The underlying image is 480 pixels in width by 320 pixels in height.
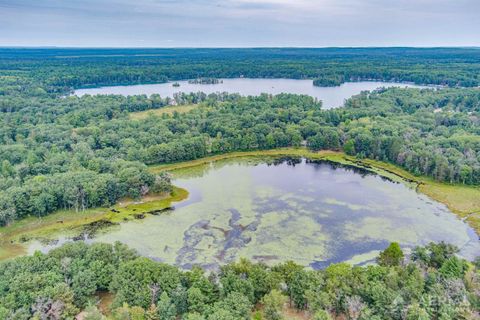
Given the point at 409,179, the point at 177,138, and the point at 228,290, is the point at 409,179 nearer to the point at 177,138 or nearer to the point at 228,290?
the point at 228,290

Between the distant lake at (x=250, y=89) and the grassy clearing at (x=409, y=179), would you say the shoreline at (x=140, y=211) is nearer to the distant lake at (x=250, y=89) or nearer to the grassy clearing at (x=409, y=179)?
the grassy clearing at (x=409, y=179)

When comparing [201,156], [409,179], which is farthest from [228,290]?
[201,156]

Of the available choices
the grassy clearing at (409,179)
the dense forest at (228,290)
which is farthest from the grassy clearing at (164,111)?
the dense forest at (228,290)

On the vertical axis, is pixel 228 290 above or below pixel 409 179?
above

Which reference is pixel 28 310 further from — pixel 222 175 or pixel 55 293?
pixel 222 175

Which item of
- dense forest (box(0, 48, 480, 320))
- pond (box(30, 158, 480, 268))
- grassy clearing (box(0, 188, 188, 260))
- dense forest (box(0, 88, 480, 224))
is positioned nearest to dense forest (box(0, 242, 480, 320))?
dense forest (box(0, 48, 480, 320))

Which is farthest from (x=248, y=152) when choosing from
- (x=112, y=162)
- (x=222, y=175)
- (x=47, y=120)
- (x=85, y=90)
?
(x=85, y=90)

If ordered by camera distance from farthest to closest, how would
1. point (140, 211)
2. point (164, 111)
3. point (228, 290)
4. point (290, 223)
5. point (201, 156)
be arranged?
point (164, 111) < point (201, 156) < point (140, 211) < point (290, 223) < point (228, 290)
